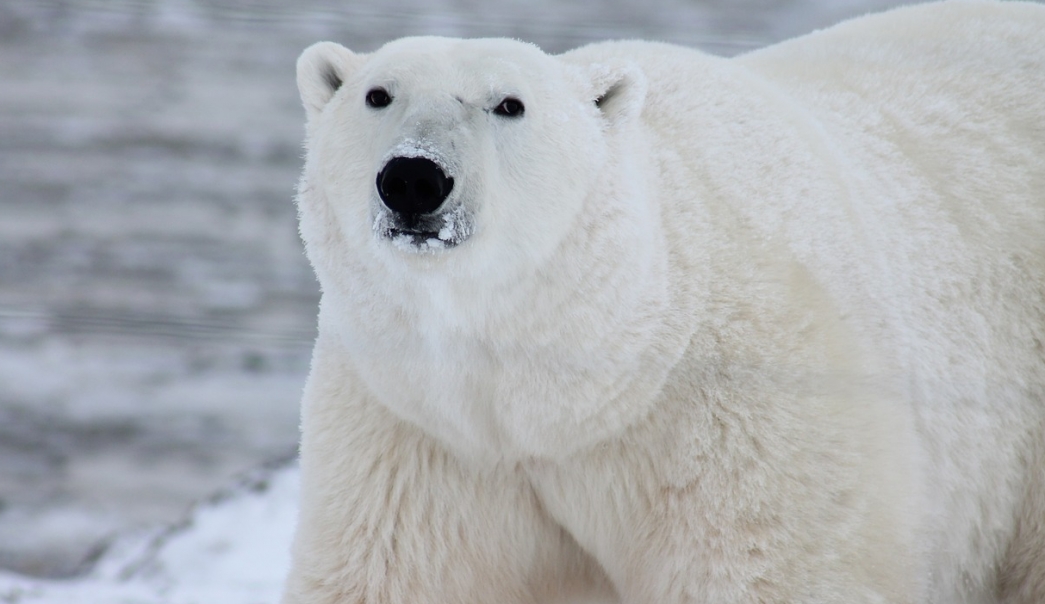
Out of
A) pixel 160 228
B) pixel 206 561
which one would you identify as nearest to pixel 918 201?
pixel 160 228

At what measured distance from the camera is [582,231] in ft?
6.95

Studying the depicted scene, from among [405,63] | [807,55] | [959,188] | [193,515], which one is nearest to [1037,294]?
[959,188]

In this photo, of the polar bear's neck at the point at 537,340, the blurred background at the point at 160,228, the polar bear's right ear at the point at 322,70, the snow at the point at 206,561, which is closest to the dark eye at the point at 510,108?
the blurred background at the point at 160,228

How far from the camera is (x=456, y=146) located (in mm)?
1921

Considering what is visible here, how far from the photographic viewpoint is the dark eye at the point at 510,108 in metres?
2.07

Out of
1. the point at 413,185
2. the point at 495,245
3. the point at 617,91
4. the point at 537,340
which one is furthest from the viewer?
the point at 617,91

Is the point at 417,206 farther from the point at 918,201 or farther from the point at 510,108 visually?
the point at 918,201

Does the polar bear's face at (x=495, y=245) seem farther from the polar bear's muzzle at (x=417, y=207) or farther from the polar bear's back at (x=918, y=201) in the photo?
the polar bear's back at (x=918, y=201)

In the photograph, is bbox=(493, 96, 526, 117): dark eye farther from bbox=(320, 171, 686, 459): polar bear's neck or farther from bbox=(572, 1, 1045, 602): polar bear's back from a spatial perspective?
bbox=(572, 1, 1045, 602): polar bear's back

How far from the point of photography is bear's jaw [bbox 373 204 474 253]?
6.10ft

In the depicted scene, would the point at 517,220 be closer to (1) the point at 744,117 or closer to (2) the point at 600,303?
(2) the point at 600,303

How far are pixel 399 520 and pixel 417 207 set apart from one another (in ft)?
2.54

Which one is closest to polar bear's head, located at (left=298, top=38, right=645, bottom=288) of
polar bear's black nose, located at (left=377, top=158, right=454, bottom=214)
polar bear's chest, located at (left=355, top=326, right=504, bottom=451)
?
polar bear's black nose, located at (left=377, top=158, right=454, bottom=214)

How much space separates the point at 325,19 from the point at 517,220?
54 centimetres
